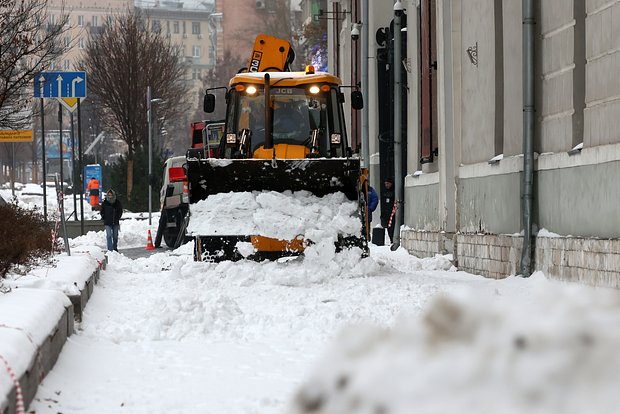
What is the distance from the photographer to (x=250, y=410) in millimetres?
6246

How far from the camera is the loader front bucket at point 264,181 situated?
649 inches

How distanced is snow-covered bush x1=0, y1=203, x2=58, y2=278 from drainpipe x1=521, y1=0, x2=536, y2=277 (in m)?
5.79

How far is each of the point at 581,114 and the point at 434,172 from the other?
8112 mm

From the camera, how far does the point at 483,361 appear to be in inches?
84.7

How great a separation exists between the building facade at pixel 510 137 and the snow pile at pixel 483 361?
10006mm

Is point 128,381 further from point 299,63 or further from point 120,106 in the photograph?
point 299,63

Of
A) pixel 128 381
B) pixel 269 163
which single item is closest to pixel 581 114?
pixel 269 163

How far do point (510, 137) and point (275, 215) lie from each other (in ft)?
11.1

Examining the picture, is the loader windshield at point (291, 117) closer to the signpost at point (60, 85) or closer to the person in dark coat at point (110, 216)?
the signpost at point (60, 85)

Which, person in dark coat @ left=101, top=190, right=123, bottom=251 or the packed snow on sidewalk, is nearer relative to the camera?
the packed snow on sidewalk

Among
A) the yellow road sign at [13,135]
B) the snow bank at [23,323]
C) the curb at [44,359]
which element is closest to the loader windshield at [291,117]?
the yellow road sign at [13,135]

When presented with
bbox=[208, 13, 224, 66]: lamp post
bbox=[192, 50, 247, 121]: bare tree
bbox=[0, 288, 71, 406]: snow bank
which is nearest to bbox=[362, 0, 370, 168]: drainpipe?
bbox=[0, 288, 71, 406]: snow bank

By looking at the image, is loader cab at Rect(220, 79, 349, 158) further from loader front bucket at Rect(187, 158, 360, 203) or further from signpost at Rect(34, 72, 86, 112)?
signpost at Rect(34, 72, 86, 112)

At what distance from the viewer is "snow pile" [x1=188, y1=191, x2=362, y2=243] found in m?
16.2
